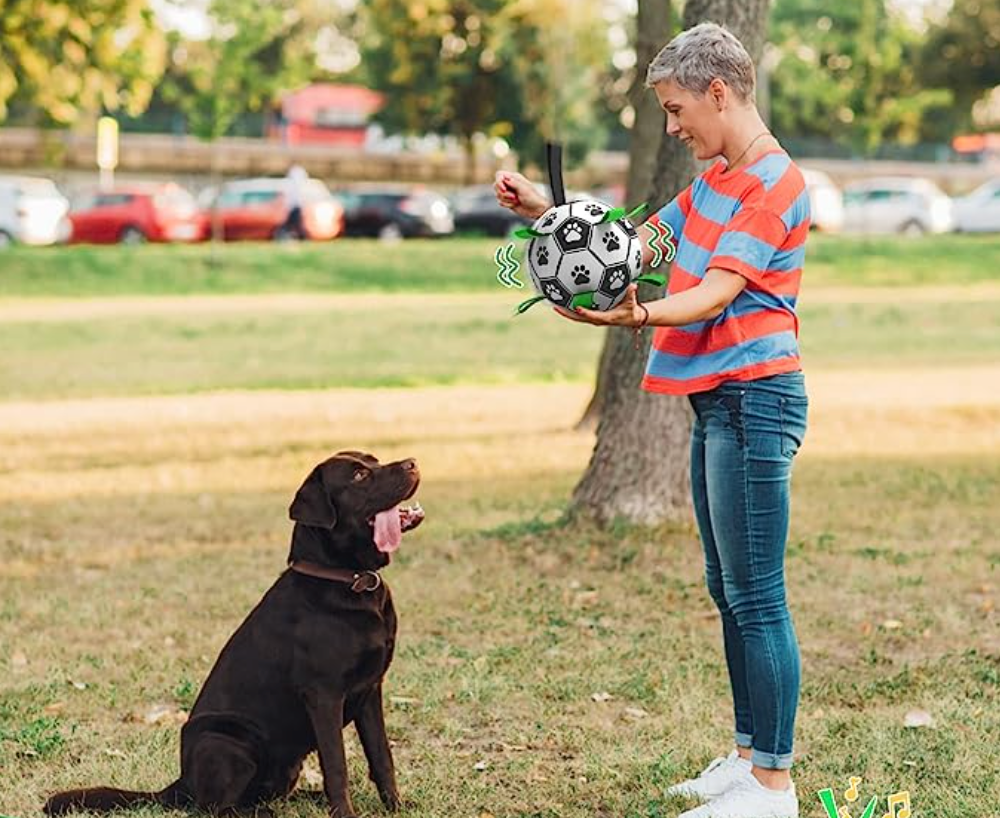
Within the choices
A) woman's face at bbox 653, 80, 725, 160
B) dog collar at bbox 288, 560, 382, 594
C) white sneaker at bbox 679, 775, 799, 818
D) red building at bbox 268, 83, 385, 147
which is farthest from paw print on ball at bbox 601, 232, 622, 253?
red building at bbox 268, 83, 385, 147

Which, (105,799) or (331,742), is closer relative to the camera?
(331,742)

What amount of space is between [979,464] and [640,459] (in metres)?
4.10

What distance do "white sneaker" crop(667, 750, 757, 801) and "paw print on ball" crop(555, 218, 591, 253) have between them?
5.42 feet

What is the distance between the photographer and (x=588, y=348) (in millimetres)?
19797

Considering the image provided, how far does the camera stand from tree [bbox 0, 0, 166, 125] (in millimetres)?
24938

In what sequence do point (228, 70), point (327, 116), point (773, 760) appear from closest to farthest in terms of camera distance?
point (773, 760), point (228, 70), point (327, 116)

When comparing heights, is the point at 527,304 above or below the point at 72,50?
below

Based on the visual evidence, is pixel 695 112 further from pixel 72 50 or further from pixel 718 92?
pixel 72 50

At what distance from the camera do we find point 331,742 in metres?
4.45

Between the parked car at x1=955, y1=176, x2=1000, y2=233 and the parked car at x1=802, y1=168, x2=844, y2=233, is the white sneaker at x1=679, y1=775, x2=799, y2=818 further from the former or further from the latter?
the parked car at x1=955, y1=176, x2=1000, y2=233

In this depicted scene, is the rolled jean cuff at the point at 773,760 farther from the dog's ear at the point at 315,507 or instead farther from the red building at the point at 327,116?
the red building at the point at 327,116

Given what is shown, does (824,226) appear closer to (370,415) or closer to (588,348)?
(588,348)

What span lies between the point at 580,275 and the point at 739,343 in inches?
18.4

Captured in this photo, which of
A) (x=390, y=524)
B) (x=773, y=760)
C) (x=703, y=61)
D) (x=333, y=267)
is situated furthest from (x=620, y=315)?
(x=333, y=267)
